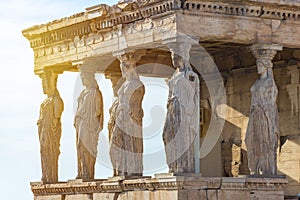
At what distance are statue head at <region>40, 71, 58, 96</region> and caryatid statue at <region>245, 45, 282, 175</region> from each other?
4713 millimetres

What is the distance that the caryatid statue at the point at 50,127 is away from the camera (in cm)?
2748

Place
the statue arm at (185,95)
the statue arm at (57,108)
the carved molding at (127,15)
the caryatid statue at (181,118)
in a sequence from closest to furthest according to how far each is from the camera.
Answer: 1. the caryatid statue at (181,118)
2. the statue arm at (185,95)
3. the carved molding at (127,15)
4. the statue arm at (57,108)

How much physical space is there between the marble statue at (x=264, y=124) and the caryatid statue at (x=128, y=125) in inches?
79.9

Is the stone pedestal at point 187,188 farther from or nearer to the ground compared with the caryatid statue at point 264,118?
nearer to the ground

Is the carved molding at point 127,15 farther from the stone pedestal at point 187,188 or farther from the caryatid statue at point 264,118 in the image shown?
the stone pedestal at point 187,188

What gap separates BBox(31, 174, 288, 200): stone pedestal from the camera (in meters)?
23.4

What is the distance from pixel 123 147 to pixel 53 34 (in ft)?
10.6

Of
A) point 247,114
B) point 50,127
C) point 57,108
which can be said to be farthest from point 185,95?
point 50,127

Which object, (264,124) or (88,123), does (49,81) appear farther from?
(264,124)

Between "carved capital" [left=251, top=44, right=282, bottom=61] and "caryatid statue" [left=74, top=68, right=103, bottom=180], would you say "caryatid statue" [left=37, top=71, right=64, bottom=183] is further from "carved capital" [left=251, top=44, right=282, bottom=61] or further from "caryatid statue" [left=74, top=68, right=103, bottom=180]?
"carved capital" [left=251, top=44, right=282, bottom=61]

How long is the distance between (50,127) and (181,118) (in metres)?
4.65

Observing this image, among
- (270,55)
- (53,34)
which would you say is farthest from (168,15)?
(53,34)

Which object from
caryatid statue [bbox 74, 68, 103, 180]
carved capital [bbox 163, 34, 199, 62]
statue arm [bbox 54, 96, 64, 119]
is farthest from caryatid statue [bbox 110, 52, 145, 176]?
statue arm [bbox 54, 96, 64, 119]

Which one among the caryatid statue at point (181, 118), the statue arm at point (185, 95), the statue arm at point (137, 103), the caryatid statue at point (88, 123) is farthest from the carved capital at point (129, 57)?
the statue arm at point (185, 95)
